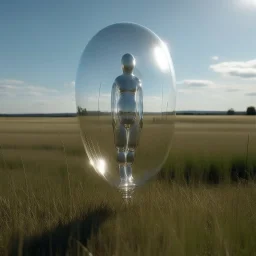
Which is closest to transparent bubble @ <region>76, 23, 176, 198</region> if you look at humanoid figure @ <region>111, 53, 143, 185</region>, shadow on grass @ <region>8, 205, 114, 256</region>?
humanoid figure @ <region>111, 53, 143, 185</region>

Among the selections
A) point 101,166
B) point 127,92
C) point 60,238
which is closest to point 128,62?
point 127,92

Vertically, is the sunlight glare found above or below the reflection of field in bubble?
below

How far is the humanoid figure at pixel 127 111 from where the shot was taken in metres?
3.85

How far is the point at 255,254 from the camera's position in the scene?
3.22 m

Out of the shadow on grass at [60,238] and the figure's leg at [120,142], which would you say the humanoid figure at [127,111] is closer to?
the figure's leg at [120,142]

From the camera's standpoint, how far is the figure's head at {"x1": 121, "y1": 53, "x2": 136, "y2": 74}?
150 inches

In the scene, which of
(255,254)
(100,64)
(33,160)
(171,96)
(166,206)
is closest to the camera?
(255,254)

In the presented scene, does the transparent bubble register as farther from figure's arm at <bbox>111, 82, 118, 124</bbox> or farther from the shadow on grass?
the shadow on grass

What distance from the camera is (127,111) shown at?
3.95 m

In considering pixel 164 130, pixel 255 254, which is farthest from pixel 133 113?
pixel 255 254

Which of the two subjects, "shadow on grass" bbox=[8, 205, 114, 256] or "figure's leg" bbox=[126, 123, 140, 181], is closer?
"shadow on grass" bbox=[8, 205, 114, 256]

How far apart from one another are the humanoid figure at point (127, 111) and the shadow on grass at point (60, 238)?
2.14 feet

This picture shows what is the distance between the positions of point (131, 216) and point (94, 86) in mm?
1346

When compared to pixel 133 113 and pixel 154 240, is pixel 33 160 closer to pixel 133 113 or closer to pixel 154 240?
pixel 133 113
